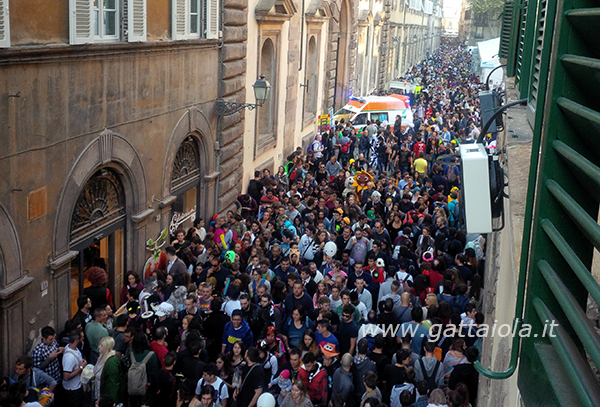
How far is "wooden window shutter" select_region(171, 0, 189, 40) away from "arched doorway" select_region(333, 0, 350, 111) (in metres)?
19.9

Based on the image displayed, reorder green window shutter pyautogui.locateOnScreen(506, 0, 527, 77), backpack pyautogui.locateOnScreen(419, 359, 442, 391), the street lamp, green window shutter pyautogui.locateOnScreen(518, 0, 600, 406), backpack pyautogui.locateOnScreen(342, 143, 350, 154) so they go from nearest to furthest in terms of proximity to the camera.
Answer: green window shutter pyautogui.locateOnScreen(518, 0, 600, 406), backpack pyautogui.locateOnScreen(419, 359, 442, 391), green window shutter pyautogui.locateOnScreen(506, 0, 527, 77), the street lamp, backpack pyautogui.locateOnScreen(342, 143, 350, 154)

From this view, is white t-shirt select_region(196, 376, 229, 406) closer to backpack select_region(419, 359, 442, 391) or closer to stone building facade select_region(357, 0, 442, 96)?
backpack select_region(419, 359, 442, 391)

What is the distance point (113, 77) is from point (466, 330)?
19.2ft

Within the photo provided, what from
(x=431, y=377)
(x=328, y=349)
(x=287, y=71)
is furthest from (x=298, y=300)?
(x=287, y=71)

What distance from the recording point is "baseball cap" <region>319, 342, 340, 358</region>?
7660mm

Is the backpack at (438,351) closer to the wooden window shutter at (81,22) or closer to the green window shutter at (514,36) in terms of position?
→ the green window shutter at (514,36)

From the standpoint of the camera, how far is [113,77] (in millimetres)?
9672

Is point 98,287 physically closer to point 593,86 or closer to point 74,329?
point 74,329

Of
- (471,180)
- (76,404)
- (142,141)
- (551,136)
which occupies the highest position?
(551,136)

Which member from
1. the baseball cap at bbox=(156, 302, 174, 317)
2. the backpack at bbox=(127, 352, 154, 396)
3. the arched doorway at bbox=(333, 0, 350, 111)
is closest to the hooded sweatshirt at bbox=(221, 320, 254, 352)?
the baseball cap at bbox=(156, 302, 174, 317)

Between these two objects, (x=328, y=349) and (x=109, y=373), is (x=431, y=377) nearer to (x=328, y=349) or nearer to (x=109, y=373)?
(x=328, y=349)

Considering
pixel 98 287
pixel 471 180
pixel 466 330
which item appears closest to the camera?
pixel 471 180

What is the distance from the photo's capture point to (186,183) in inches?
519

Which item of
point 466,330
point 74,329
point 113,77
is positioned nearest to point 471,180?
point 466,330
